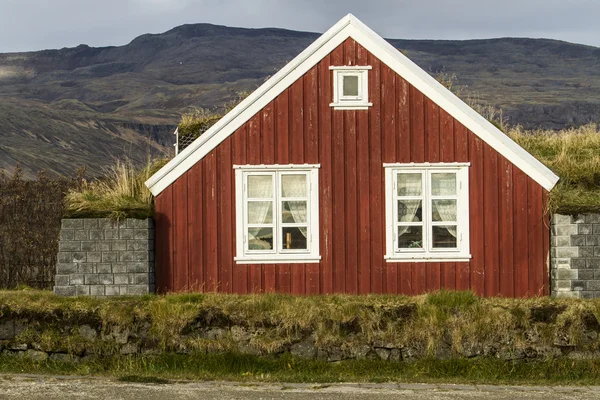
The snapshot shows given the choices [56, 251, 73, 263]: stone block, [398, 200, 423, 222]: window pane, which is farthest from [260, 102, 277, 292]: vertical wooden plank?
[56, 251, 73, 263]: stone block

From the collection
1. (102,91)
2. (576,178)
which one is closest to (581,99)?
(102,91)

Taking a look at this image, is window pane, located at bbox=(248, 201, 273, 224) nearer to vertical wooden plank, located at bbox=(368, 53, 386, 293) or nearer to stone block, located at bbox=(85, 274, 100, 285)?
vertical wooden plank, located at bbox=(368, 53, 386, 293)

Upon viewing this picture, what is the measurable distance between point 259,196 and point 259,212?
0.98 feet

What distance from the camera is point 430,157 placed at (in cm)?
1691

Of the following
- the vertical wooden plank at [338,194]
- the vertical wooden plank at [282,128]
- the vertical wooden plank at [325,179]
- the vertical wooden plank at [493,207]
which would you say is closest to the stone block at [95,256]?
the vertical wooden plank at [282,128]

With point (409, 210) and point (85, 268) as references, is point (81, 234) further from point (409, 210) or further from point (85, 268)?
point (409, 210)

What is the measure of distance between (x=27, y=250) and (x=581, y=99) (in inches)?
5003

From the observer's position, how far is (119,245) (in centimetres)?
1642

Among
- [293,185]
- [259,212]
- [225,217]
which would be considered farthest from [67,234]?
[293,185]

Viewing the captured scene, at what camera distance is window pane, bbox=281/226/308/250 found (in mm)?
16922

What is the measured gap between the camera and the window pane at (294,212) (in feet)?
55.5

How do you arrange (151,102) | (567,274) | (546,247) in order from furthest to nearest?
(151,102) → (546,247) → (567,274)

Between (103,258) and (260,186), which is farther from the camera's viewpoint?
(260,186)

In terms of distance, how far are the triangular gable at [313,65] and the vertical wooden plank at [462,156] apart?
144mm
